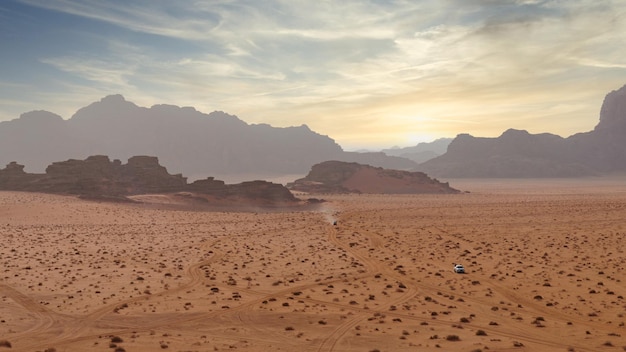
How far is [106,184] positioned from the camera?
2689 inches

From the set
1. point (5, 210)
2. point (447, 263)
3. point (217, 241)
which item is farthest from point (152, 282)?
point (5, 210)

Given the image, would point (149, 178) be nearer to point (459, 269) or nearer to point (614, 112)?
point (459, 269)

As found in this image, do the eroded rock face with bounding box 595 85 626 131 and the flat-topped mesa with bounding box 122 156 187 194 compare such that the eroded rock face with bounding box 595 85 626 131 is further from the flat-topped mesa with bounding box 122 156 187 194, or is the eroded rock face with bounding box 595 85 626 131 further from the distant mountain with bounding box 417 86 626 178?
the flat-topped mesa with bounding box 122 156 187 194

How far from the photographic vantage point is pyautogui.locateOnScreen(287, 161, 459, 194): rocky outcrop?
330ft

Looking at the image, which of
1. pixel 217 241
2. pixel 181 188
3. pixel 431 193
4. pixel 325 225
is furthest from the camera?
pixel 431 193

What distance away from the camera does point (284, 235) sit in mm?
34594

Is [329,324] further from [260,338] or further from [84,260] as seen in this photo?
[84,260]

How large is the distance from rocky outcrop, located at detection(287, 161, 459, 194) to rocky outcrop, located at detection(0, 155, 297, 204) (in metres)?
30.3

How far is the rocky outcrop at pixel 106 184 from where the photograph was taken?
215 feet

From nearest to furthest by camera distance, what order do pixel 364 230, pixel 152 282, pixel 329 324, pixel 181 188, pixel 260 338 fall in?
pixel 260 338 < pixel 329 324 < pixel 152 282 < pixel 364 230 < pixel 181 188

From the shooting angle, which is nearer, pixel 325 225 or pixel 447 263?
pixel 447 263

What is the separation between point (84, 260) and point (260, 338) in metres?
15.1

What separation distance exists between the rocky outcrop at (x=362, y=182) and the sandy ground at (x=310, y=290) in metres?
64.2

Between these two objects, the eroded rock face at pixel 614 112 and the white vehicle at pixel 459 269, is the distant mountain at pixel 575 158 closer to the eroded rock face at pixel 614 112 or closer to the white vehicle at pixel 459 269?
the eroded rock face at pixel 614 112
